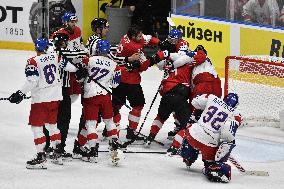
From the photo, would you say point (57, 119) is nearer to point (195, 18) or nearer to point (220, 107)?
point (220, 107)

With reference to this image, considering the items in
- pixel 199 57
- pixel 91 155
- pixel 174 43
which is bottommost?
pixel 91 155

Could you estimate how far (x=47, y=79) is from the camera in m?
8.27

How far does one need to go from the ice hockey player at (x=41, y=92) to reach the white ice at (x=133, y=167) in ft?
0.93

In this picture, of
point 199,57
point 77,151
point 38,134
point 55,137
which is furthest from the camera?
point 199,57

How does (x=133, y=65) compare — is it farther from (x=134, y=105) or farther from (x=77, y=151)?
(x=77, y=151)

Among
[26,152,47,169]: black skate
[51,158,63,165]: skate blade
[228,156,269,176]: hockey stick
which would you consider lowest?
[228,156,269,176]: hockey stick

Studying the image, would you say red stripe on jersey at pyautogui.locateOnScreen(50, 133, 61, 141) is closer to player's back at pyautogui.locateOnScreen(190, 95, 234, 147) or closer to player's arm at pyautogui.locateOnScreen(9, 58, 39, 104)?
player's arm at pyautogui.locateOnScreen(9, 58, 39, 104)

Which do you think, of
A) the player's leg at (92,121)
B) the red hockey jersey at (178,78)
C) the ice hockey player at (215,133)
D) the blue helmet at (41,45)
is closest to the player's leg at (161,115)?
the red hockey jersey at (178,78)

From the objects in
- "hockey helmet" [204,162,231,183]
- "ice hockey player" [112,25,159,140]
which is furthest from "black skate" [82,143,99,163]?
"hockey helmet" [204,162,231,183]

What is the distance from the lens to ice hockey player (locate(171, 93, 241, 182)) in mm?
8023

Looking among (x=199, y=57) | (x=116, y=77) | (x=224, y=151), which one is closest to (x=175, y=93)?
(x=199, y=57)

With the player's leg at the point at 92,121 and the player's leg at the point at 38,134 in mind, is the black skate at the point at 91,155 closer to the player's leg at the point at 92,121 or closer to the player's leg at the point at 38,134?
the player's leg at the point at 92,121

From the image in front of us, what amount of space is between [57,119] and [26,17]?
6.70 metres

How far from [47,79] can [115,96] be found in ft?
4.47
